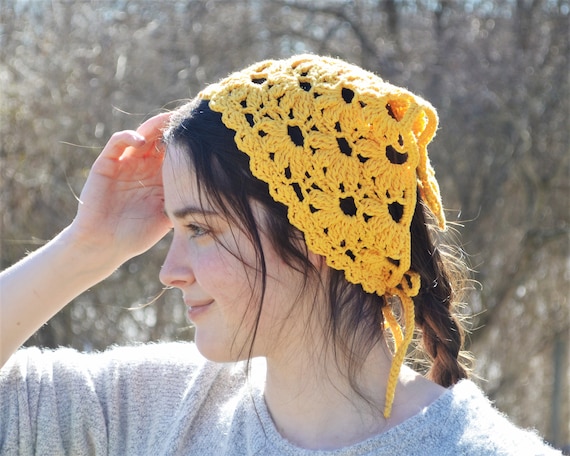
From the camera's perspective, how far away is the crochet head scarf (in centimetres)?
174

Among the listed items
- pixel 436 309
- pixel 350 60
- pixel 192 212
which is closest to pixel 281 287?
pixel 192 212

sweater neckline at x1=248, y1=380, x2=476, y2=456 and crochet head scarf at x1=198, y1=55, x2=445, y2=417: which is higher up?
crochet head scarf at x1=198, y1=55, x2=445, y2=417

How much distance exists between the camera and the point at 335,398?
74.0 inches

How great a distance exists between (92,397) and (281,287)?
0.60 metres

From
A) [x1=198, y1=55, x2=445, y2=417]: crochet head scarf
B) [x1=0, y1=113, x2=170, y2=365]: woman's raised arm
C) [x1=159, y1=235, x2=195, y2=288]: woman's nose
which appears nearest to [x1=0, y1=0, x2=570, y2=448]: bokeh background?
[x1=0, y1=113, x2=170, y2=365]: woman's raised arm

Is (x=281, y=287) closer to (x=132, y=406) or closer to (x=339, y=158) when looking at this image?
(x=339, y=158)

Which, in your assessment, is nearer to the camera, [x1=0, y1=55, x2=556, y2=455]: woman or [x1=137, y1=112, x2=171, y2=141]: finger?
[x1=0, y1=55, x2=556, y2=455]: woman

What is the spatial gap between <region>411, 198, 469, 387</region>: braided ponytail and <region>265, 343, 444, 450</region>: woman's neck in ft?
0.32

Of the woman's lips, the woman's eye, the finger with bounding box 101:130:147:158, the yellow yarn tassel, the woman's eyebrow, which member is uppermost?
the finger with bounding box 101:130:147:158

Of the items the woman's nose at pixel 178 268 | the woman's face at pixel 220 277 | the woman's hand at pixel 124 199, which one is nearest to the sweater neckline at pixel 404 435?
the woman's face at pixel 220 277

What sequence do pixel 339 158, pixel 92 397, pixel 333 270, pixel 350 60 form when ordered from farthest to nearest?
pixel 350 60
pixel 92 397
pixel 333 270
pixel 339 158

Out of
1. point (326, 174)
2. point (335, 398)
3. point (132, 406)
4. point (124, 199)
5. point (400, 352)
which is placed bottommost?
point (132, 406)

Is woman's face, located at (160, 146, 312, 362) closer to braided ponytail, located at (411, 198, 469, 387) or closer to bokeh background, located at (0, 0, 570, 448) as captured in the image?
braided ponytail, located at (411, 198, 469, 387)

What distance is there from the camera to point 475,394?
1.85m
